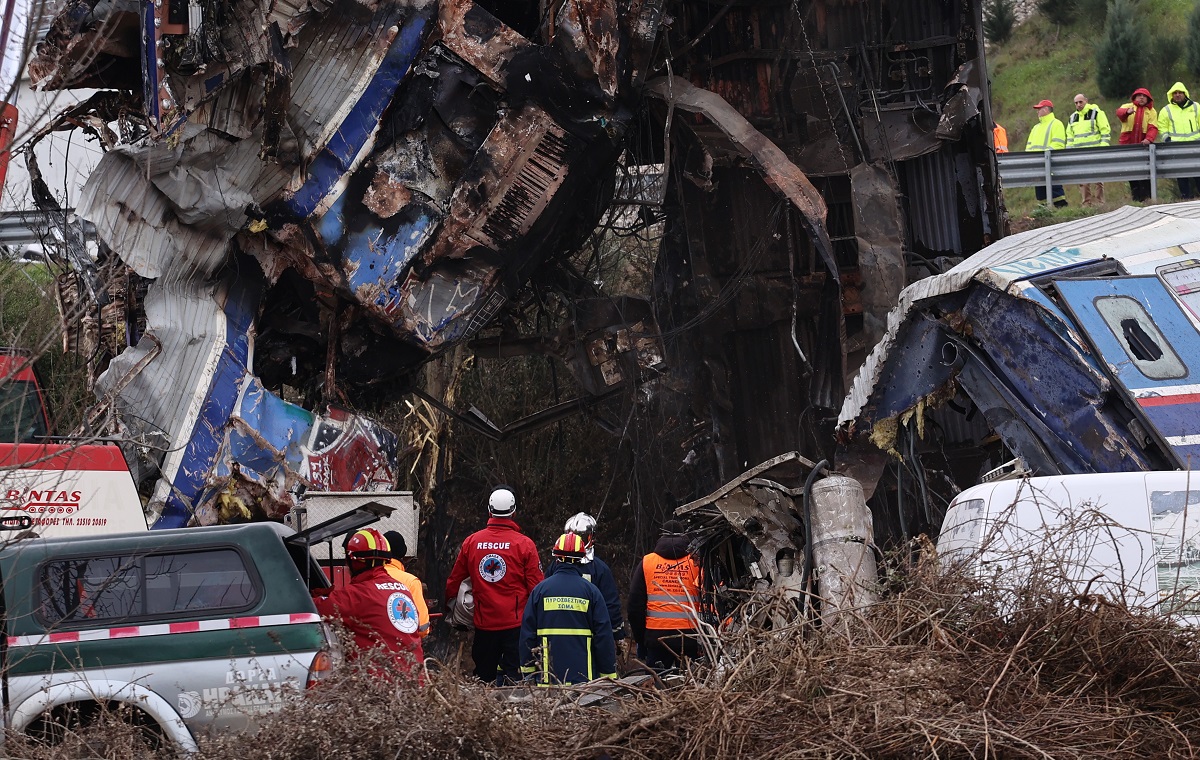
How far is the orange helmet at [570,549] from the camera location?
7.39m

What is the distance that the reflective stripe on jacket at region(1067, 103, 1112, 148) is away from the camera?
20422 mm

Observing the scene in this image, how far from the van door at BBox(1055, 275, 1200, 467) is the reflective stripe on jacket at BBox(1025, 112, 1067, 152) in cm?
1439

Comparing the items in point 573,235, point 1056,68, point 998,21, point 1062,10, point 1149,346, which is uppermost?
point 1062,10

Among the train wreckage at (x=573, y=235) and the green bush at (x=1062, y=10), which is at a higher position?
the green bush at (x=1062, y=10)

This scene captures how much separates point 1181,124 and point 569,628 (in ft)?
50.6

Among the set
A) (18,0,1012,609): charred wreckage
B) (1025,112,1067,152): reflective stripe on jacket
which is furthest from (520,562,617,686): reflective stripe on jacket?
(1025,112,1067,152): reflective stripe on jacket

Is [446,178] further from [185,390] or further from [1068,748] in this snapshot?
[1068,748]

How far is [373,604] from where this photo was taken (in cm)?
711

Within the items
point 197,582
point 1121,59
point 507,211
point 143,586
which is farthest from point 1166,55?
point 143,586

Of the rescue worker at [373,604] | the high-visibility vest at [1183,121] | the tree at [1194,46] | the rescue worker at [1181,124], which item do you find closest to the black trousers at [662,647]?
the rescue worker at [373,604]

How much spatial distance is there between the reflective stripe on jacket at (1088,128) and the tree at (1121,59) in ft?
25.7

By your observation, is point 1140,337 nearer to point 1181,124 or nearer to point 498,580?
point 498,580

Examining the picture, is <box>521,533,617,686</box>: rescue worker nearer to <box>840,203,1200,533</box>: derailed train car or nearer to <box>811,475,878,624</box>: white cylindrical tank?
<box>811,475,878,624</box>: white cylindrical tank

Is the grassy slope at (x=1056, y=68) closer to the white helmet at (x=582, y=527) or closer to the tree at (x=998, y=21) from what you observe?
the tree at (x=998, y=21)
